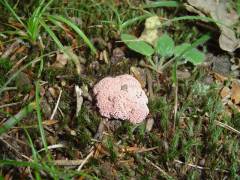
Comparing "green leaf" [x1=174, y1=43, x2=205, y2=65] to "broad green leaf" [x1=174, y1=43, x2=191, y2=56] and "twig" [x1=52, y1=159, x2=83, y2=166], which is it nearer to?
"broad green leaf" [x1=174, y1=43, x2=191, y2=56]

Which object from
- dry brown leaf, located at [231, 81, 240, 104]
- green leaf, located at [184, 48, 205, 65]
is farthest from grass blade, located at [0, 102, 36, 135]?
dry brown leaf, located at [231, 81, 240, 104]

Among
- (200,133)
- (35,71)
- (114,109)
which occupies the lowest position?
(200,133)

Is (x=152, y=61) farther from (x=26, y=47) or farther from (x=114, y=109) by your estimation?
(x=26, y=47)

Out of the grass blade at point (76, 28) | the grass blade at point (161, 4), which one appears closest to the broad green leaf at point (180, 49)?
the grass blade at point (161, 4)

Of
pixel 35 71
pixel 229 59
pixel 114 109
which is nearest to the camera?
pixel 114 109

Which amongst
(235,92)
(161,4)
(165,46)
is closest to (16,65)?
(165,46)

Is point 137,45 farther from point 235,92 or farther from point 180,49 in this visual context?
point 235,92

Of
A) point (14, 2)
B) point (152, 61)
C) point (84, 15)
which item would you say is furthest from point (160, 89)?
point (14, 2)
